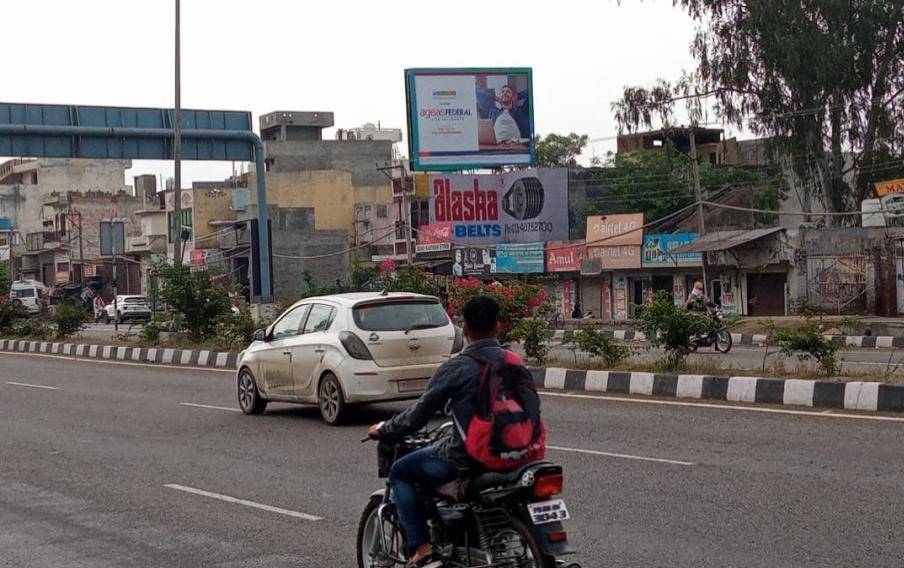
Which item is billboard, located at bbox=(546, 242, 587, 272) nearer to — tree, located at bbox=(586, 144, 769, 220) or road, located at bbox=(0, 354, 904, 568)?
tree, located at bbox=(586, 144, 769, 220)

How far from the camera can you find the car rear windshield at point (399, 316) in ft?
44.7

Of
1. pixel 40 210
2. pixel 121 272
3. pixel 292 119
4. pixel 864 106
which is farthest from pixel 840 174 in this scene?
pixel 40 210

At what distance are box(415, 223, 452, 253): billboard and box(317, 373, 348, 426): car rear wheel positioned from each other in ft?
127

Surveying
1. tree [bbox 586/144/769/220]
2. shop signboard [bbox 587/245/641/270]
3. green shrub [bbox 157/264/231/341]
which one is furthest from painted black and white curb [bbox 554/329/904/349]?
tree [bbox 586/144/769/220]

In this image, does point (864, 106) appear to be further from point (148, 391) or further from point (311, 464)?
point (311, 464)

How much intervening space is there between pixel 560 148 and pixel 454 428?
74584 millimetres

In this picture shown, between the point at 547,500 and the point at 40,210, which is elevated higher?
the point at 40,210

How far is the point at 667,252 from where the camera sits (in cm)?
4553

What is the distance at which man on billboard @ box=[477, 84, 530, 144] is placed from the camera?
49.7 metres

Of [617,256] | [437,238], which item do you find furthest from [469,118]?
[617,256]

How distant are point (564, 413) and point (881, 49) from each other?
33.2m

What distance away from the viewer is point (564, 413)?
14.1 metres

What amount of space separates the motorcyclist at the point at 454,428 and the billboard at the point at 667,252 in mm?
39139

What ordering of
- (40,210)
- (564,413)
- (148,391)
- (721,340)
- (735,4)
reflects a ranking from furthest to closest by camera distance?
1. (40,210)
2. (735,4)
3. (721,340)
4. (148,391)
5. (564,413)
